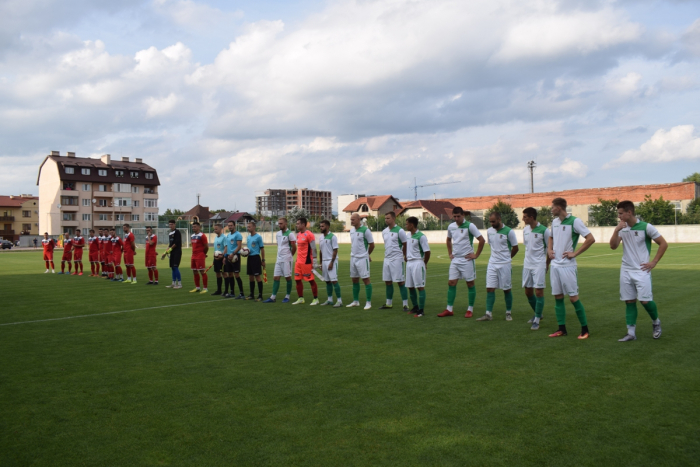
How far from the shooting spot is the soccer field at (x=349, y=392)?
4.05m

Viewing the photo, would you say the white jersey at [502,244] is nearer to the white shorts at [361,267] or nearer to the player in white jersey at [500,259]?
the player in white jersey at [500,259]

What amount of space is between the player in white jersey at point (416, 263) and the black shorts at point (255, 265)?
4.42 metres

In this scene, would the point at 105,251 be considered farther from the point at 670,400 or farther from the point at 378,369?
the point at 670,400

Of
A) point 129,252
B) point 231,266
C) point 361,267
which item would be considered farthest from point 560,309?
point 129,252

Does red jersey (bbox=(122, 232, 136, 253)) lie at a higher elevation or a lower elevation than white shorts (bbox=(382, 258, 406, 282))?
higher

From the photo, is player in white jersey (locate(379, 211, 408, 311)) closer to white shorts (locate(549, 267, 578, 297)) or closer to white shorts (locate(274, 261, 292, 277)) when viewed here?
white shorts (locate(274, 261, 292, 277))

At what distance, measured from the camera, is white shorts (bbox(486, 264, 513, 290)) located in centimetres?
945

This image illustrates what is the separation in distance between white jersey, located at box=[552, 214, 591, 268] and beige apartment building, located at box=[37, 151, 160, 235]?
79071 mm

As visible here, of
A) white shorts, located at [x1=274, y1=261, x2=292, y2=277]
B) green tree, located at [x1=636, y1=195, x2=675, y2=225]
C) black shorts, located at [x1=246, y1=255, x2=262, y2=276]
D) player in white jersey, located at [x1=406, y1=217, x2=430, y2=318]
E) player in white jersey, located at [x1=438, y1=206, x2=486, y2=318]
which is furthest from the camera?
green tree, located at [x1=636, y1=195, x2=675, y2=225]

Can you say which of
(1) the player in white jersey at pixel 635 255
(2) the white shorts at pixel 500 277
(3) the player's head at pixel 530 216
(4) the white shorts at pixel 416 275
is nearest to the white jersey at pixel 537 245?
(3) the player's head at pixel 530 216

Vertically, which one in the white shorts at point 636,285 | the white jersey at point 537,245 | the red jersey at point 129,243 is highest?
the red jersey at point 129,243

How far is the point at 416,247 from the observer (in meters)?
10.6

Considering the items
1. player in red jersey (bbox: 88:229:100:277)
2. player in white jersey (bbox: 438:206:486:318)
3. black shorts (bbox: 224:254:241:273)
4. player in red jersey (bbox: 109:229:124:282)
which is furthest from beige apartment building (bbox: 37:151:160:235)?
player in white jersey (bbox: 438:206:486:318)

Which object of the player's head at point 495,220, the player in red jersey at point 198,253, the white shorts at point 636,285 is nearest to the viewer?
the white shorts at point 636,285
